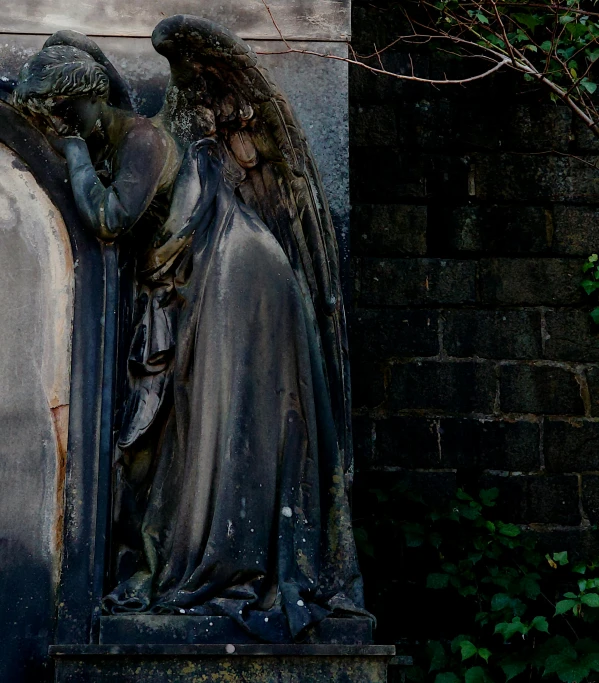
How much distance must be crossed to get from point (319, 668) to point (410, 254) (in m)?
2.39

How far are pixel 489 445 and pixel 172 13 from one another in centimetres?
216

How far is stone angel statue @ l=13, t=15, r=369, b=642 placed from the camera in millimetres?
3820

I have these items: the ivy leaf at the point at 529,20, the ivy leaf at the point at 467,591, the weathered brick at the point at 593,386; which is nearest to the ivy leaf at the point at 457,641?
the ivy leaf at the point at 467,591

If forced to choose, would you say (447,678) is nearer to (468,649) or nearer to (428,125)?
(468,649)

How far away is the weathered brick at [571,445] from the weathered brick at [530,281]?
529 millimetres

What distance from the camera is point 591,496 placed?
5.46 m

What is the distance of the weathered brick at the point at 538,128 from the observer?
19.3ft

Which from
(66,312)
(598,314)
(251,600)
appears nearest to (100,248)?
(66,312)

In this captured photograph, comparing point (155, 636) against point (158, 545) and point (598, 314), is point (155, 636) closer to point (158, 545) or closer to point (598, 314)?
point (158, 545)

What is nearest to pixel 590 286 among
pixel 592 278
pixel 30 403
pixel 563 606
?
pixel 592 278

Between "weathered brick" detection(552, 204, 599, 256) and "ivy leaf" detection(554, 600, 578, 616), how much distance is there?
158 cm

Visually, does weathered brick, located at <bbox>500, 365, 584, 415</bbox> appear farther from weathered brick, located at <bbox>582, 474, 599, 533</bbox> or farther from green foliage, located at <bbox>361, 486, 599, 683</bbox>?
green foliage, located at <bbox>361, 486, 599, 683</bbox>

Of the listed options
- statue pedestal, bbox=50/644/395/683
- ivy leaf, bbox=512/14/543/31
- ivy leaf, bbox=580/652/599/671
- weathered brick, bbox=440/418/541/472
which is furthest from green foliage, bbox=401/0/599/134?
statue pedestal, bbox=50/644/395/683

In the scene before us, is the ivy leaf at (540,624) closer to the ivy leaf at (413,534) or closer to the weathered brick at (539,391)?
the ivy leaf at (413,534)
